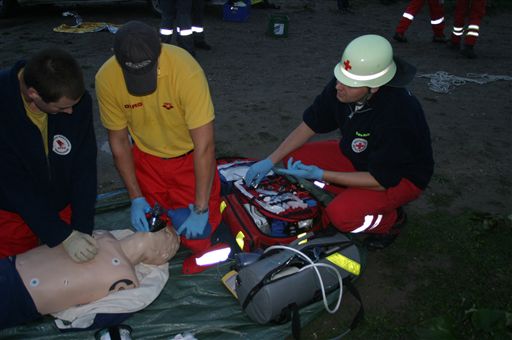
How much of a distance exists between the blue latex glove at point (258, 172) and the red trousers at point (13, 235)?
1.50 m

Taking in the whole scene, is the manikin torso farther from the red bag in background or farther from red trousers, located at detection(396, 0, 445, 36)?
red trousers, located at detection(396, 0, 445, 36)

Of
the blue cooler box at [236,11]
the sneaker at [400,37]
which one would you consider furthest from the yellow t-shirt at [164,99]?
the blue cooler box at [236,11]

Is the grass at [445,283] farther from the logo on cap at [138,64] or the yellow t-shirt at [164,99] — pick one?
the logo on cap at [138,64]

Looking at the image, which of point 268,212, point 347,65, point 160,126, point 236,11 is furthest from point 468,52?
point 160,126

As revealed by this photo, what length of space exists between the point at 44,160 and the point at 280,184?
168 cm

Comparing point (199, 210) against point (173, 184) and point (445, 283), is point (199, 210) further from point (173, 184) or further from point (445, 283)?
point (445, 283)

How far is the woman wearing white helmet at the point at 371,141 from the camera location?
285 centimetres

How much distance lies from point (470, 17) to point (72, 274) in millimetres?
7253

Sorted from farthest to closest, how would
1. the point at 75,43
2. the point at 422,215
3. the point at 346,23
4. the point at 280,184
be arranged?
the point at 346,23 → the point at 75,43 → the point at 422,215 → the point at 280,184

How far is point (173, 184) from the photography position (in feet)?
10.3

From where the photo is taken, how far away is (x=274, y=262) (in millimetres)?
2561

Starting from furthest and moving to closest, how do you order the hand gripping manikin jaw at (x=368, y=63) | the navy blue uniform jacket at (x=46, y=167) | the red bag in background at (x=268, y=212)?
the red bag in background at (x=268, y=212), the hand gripping manikin jaw at (x=368, y=63), the navy blue uniform jacket at (x=46, y=167)

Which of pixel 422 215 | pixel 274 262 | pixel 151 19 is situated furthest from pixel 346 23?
pixel 274 262

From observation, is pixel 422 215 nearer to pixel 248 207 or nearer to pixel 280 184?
pixel 280 184
